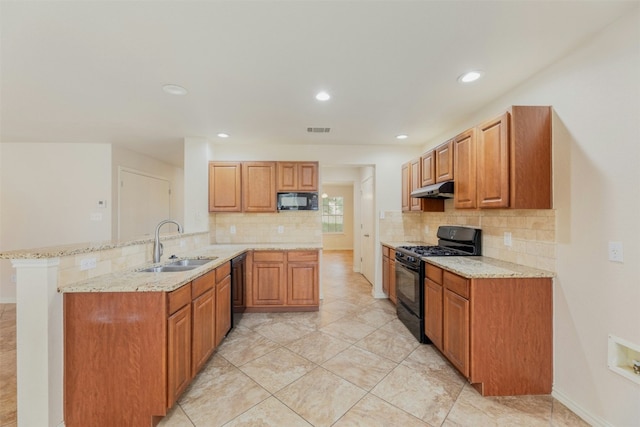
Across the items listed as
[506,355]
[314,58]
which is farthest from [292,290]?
[314,58]

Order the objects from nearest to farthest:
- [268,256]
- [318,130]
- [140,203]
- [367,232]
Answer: [318,130], [268,256], [140,203], [367,232]

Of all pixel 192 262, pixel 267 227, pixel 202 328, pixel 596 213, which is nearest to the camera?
pixel 596 213

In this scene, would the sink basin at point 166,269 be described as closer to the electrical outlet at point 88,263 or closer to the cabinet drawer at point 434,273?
the electrical outlet at point 88,263

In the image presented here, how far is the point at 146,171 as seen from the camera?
4871 millimetres

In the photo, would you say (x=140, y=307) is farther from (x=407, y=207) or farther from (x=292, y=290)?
(x=407, y=207)

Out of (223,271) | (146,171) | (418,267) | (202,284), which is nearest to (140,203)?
(146,171)

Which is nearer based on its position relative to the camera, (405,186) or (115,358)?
(115,358)

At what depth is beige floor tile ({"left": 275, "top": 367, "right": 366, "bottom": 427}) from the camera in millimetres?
1742

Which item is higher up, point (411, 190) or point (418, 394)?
point (411, 190)

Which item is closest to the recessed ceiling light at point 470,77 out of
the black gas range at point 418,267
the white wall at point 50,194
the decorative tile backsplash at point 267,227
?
the black gas range at point 418,267

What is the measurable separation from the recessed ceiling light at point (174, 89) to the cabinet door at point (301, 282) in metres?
2.31

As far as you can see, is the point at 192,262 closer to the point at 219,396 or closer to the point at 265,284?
the point at 265,284

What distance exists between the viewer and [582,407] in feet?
5.60

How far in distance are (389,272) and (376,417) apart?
2286 millimetres
